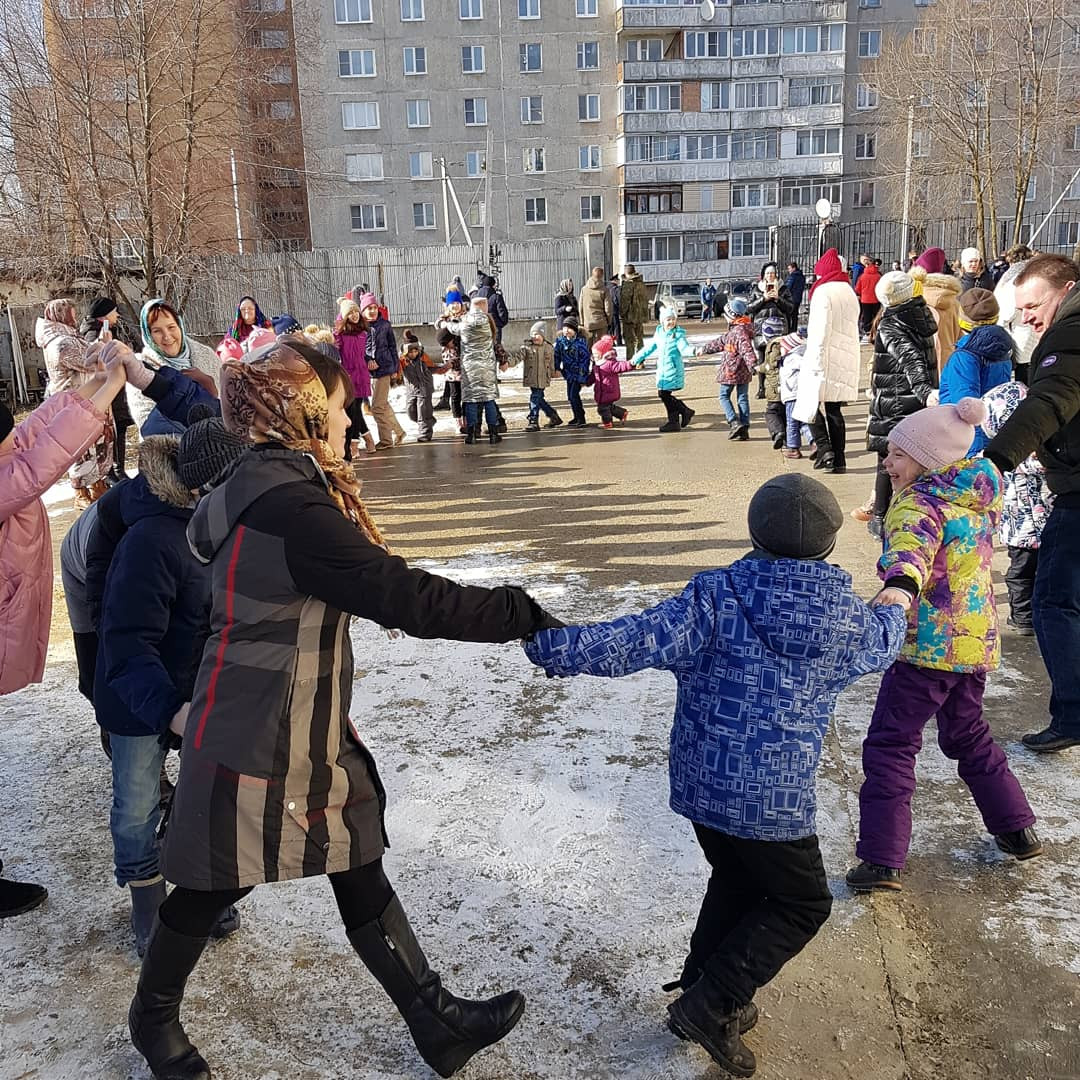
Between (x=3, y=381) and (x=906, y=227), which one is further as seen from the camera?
(x=906, y=227)

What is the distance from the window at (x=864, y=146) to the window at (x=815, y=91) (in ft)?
8.15

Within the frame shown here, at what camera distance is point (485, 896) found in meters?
3.11

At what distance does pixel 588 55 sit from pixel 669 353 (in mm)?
40975

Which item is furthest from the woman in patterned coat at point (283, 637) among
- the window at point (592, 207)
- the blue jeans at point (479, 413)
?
the window at point (592, 207)

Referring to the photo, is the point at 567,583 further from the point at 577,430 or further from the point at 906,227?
the point at 906,227

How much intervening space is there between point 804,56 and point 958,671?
51.5 metres

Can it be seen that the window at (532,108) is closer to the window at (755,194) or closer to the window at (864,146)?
the window at (755,194)

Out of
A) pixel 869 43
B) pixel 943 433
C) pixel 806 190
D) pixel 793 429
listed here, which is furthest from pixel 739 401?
pixel 869 43

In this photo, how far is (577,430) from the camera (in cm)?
1266

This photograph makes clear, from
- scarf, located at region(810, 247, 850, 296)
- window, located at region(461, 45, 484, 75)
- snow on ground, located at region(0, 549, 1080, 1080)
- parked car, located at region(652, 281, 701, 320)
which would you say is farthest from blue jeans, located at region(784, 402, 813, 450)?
window, located at region(461, 45, 484, 75)

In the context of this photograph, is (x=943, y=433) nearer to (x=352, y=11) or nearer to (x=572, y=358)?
(x=572, y=358)

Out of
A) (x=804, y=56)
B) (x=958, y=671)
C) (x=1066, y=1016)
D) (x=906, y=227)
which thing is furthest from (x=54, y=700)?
(x=804, y=56)

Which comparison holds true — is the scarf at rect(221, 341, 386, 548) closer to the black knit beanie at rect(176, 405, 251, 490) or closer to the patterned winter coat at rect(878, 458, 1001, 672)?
the black knit beanie at rect(176, 405, 251, 490)

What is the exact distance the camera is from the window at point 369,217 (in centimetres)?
4634
